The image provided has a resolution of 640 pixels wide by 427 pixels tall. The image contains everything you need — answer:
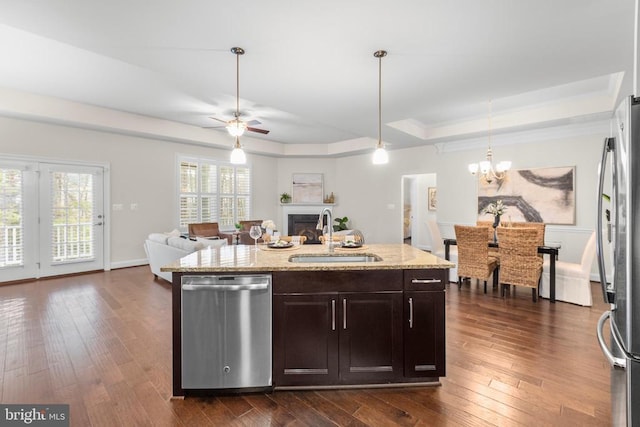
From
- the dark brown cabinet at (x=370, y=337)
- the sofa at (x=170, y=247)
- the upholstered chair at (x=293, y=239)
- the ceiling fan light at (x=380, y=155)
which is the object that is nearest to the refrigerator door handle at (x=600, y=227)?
the dark brown cabinet at (x=370, y=337)

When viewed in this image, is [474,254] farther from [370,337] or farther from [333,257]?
[370,337]

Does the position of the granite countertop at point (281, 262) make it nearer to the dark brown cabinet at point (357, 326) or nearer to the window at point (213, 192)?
the dark brown cabinet at point (357, 326)

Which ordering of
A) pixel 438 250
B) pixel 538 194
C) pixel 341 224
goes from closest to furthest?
pixel 438 250 → pixel 538 194 → pixel 341 224

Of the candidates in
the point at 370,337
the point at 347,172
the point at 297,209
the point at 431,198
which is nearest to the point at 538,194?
the point at 431,198

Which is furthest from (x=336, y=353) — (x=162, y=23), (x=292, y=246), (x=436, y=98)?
(x=436, y=98)

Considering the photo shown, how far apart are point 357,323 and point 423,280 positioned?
56 centimetres

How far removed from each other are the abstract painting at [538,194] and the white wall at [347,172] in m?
0.13

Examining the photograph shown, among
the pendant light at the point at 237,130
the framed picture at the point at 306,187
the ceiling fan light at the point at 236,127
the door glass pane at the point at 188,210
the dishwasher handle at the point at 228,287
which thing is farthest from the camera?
the framed picture at the point at 306,187

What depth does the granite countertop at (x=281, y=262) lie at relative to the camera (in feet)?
6.69

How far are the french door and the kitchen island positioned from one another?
4888mm

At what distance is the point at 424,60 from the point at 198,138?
5.30 m

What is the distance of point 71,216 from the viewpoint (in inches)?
218

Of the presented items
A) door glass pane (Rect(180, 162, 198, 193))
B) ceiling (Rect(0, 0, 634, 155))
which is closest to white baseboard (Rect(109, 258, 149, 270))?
door glass pane (Rect(180, 162, 198, 193))

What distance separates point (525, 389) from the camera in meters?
2.15
